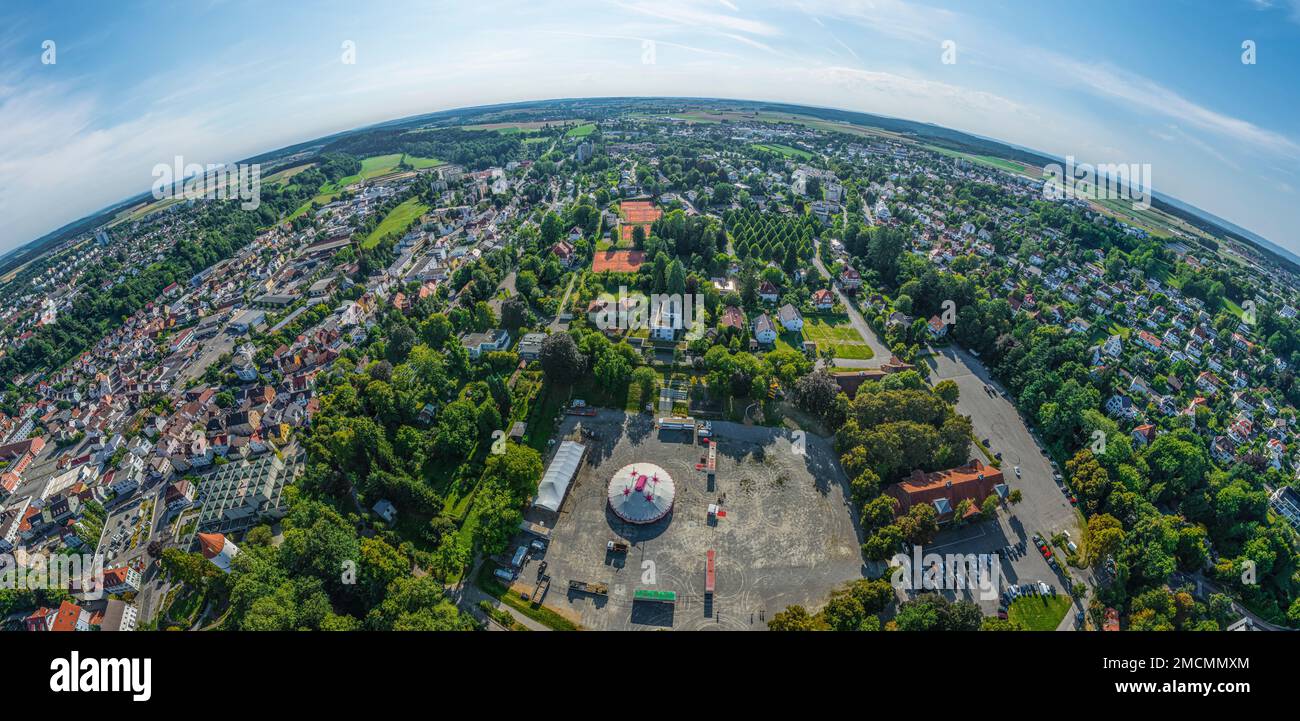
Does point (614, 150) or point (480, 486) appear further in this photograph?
point (614, 150)

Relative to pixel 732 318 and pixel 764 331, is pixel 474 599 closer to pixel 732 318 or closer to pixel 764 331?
pixel 732 318

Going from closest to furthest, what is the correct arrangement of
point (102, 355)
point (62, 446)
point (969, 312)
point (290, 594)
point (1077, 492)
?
point (290, 594)
point (1077, 492)
point (62, 446)
point (969, 312)
point (102, 355)

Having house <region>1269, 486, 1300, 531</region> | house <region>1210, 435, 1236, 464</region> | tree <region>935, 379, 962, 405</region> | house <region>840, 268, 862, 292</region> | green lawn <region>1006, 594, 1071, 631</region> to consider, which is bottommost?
green lawn <region>1006, 594, 1071, 631</region>

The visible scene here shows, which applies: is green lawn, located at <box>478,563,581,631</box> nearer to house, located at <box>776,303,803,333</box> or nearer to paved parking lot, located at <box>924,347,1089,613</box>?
paved parking lot, located at <box>924,347,1089,613</box>

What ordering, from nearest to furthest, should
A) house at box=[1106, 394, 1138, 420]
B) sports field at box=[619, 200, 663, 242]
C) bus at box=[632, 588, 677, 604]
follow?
bus at box=[632, 588, 677, 604] < house at box=[1106, 394, 1138, 420] < sports field at box=[619, 200, 663, 242]

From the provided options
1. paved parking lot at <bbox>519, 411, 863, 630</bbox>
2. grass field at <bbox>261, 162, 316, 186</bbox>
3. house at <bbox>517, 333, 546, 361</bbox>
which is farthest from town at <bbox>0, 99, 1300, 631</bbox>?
grass field at <bbox>261, 162, 316, 186</bbox>

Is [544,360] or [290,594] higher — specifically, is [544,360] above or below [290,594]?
above

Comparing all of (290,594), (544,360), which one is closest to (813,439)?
(544,360)

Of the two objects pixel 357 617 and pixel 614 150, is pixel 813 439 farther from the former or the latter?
pixel 614 150
